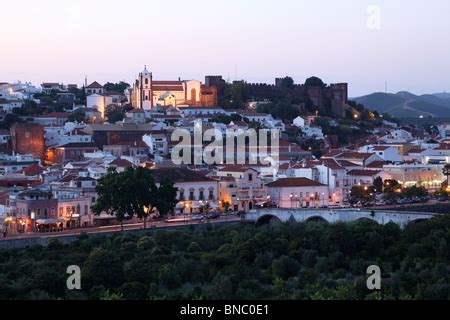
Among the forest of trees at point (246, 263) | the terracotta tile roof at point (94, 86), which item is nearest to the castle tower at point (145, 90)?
the terracotta tile roof at point (94, 86)

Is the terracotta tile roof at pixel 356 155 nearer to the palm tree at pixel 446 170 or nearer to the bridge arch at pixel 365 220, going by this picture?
the palm tree at pixel 446 170

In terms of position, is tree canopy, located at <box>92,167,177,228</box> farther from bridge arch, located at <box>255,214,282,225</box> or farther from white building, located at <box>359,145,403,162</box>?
white building, located at <box>359,145,403,162</box>

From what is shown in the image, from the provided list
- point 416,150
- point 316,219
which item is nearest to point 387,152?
point 416,150

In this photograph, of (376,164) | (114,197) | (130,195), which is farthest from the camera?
(376,164)

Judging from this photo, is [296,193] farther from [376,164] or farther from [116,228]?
[116,228]

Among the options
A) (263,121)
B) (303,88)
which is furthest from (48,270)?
(303,88)

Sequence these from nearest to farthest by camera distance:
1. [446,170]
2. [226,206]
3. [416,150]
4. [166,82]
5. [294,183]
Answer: [226,206]
[294,183]
[446,170]
[416,150]
[166,82]

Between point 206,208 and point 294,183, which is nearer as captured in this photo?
point 206,208

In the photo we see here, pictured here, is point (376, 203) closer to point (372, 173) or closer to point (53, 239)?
point (372, 173)
